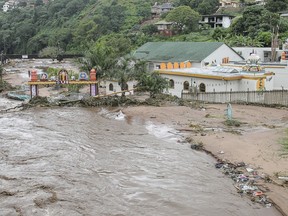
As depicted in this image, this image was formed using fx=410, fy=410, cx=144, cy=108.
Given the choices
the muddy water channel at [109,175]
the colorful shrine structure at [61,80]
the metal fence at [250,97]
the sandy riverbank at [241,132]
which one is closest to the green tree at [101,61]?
the colorful shrine structure at [61,80]

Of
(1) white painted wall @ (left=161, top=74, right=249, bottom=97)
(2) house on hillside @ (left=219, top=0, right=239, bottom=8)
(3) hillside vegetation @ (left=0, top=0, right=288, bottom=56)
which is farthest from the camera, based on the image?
(2) house on hillside @ (left=219, top=0, right=239, bottom=8)

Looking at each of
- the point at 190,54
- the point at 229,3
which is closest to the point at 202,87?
the point at 190,54

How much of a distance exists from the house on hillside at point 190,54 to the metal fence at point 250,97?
30.6 ft

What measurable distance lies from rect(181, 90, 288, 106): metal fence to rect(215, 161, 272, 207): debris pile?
48.1ft

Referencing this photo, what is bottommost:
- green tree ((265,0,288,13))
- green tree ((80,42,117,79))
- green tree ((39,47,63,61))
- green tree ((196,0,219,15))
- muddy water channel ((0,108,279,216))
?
muddy water channel ((0,108,279,216))

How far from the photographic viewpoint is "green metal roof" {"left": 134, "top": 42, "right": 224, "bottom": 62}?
4534cm

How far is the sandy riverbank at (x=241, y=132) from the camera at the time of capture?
647 inches

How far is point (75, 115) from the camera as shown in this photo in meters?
29.0

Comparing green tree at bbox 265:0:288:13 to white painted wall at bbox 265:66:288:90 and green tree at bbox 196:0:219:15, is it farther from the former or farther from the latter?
white painted wall at bbox 265:66:288:90

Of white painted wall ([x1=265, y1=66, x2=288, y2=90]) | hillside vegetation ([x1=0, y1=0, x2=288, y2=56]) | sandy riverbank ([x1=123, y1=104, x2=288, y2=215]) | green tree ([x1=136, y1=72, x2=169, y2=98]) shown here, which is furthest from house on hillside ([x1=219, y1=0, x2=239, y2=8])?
sandy riverbank ([x1=123, y1=104, x2=288, y2=215])

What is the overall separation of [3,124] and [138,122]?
8651 millimetres

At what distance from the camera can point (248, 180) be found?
15188mm

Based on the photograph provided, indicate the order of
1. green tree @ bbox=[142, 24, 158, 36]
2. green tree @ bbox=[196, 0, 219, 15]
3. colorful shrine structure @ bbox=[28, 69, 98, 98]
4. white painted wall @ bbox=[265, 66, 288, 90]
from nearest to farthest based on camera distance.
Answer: colorful shrine structure @ bbox=[28, 69, 98, 98] < white painted wall @ bbox=[265, 66, 288, 90] < green tree @ bbox=[142, 24, 158, 36] < green tree @ bbox=[196, 0, 219, 15]

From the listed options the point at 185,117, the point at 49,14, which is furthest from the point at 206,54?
the point at 49,14
